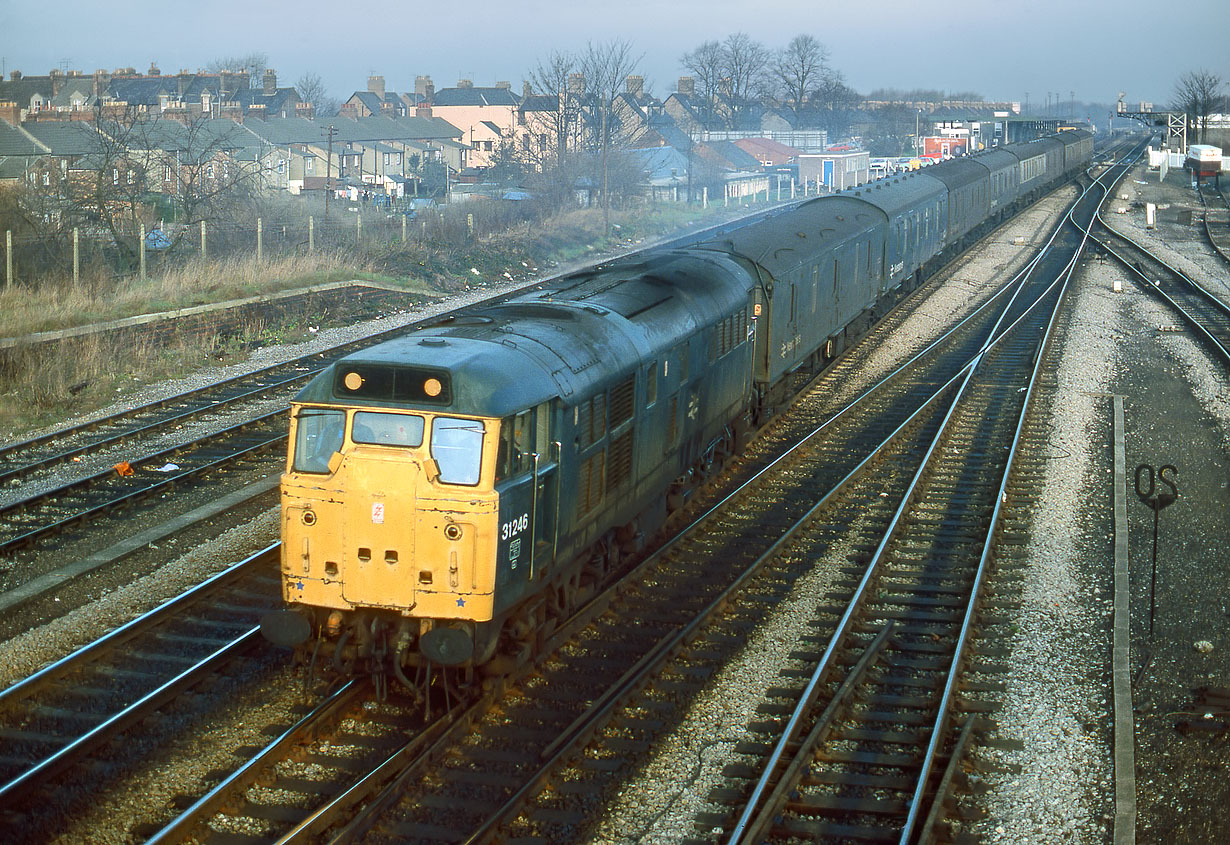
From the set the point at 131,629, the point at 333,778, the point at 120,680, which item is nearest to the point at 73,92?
the point at 131,629

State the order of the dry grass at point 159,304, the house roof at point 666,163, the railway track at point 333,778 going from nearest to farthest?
the railway track at point 333,778, the dry grass at point 159,304, the house roof at point 666,163

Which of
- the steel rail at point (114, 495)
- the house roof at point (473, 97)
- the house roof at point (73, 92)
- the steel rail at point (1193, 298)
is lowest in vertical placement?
the steel rail at point (114, 495)

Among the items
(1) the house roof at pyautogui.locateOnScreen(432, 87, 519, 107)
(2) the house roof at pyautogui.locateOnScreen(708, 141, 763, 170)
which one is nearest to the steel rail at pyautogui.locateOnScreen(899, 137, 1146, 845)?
(2) the house roof at pyautogui.locateOnScreen(708, 141, 763, 170)

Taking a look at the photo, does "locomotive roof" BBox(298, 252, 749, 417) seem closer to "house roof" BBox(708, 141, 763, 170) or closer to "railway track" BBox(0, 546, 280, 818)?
"railway track" BBox(0, 546, 280, 818)

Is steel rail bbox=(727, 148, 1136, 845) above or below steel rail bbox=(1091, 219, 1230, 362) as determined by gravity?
below

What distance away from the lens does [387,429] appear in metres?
8.89

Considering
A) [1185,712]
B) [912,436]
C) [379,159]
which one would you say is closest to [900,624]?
[1185,712]

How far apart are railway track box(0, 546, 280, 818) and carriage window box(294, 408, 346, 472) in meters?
2.30

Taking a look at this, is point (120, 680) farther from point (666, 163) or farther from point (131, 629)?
point (666, 163)

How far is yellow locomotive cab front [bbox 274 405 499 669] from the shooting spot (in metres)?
8.74

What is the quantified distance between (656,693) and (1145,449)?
11.3m

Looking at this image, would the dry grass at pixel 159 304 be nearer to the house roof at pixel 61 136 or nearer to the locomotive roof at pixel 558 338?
the locomotive roof at pixel 558 338

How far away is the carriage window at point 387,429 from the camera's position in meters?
8.85

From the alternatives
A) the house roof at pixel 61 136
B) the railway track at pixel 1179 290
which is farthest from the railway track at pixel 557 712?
the house roof at pixel 61 136
